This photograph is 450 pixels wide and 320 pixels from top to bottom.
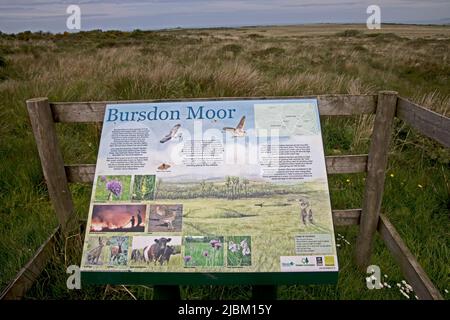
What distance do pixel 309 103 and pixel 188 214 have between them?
43.6 inches

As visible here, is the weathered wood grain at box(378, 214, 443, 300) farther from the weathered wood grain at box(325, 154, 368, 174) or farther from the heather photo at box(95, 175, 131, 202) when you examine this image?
the heather photo at box(95, 175, 131, 202)

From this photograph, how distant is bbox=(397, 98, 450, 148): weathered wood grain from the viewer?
219 centimetres

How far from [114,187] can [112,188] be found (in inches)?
0.5

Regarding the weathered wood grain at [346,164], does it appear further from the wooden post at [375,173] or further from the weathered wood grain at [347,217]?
the weathered wood grain at [347,217]

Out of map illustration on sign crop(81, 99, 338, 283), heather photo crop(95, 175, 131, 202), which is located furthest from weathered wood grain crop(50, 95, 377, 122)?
heather photo crop(95, 175, 131, 202)

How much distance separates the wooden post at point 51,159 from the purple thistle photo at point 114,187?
67 cm

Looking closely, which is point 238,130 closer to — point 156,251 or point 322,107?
point 322,107

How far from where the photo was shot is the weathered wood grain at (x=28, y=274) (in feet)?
8.08

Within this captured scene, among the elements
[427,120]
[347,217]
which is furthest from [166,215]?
[427,120]

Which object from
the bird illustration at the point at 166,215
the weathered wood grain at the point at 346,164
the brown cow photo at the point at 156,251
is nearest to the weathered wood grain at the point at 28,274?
the brown cow photo at the point at 156,251

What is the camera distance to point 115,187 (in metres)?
2.38

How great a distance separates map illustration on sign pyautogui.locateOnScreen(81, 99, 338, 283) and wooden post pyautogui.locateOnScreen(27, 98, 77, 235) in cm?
46

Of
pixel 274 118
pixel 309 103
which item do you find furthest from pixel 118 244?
pixel 309 103
